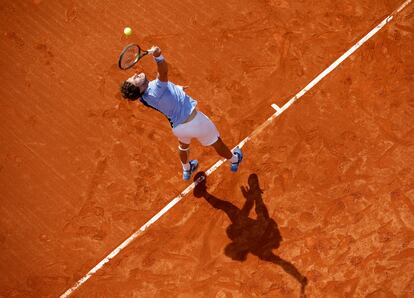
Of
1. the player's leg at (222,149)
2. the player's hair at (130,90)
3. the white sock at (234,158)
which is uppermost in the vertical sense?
the player's hair at (130,90)

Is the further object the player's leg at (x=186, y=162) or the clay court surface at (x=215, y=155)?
the clay court surface at (x=215, y=155)

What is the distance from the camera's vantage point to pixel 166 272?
21.2ft

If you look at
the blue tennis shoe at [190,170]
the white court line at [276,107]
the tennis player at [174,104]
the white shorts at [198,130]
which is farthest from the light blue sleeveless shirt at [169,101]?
the white court line at [276,107]

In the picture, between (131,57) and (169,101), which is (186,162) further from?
(131,57)

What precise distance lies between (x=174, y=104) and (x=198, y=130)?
51cm

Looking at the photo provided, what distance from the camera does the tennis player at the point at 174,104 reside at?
5215 mm

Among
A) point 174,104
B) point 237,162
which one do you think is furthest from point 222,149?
point 174,104

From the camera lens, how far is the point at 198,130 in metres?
5.85

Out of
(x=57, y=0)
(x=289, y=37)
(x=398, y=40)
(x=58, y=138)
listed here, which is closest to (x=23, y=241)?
(x=58, y=138)

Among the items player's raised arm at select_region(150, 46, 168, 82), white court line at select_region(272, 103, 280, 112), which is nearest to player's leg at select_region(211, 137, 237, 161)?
white court line at select_region(272, 103, 280, 112)

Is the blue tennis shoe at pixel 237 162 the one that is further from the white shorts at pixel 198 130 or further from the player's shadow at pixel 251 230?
the white shorts at pixel 198 130

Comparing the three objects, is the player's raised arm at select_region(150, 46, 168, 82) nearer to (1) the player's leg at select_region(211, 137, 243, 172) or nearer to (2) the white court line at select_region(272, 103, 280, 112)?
(1) the player's leg at select_region(211, 137, 243, 172)

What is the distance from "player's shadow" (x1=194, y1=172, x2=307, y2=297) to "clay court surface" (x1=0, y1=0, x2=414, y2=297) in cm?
2

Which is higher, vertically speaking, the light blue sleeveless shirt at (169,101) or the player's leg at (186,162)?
the light blue sleeveless shirt at (169,101)
